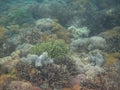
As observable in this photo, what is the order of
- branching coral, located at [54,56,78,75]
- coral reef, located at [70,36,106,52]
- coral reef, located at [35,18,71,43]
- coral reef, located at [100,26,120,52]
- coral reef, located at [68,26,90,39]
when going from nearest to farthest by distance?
branching coral, located at [54,56,78,75], coral reef, located at [70,36,106,52], coral reef, located at [100,26,120,52], coral reef, located at [35,18,71,43], coral reef, located at [68,26,90,39]

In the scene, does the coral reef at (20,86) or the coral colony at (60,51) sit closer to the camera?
the coral reef at (20,86)

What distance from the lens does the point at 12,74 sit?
8.55 metres

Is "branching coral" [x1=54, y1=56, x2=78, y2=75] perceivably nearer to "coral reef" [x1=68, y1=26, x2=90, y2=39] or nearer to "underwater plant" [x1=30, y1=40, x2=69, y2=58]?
"underwater plant" [x1=30, y1=40, x2=69, y2=58]

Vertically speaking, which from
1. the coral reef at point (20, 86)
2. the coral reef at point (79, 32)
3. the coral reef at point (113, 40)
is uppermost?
the coral reef at point (20, 86)

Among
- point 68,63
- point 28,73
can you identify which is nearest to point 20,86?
point 28,73

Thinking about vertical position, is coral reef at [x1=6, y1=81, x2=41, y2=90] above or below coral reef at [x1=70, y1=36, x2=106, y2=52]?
above

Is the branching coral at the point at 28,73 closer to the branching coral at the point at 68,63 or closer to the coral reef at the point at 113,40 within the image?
the branching coral at the point at 68,63

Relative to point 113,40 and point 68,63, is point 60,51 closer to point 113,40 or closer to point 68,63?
point 68,63

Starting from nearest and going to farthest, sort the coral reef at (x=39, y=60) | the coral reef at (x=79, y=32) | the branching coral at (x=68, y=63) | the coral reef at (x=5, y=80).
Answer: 1. the coral reef at (x=5, y=80)
2. the coral reef at (x=39, y=60)
3. the branching coral at (x=68, y=63)
4. the coral reef at (x=79, y=32)

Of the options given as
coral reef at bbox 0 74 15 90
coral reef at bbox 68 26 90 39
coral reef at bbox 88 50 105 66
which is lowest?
coral reef at bbox 68 26 90 39

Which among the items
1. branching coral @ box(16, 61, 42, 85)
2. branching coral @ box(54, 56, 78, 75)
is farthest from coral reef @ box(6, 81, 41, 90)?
branching coral @ box(54, 56, 78, 75)

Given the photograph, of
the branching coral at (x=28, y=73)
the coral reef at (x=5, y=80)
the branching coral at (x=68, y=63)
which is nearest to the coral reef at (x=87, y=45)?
the branching coral at (x=68, y=63)

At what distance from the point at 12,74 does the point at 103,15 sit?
9.26 metres

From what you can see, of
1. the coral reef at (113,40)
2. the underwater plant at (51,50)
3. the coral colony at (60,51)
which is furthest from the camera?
the coral reef at (113,40)
